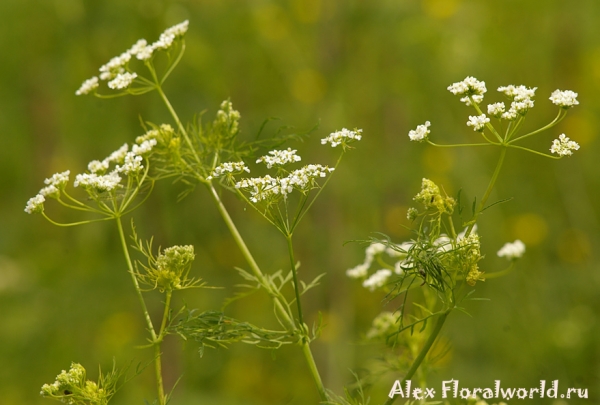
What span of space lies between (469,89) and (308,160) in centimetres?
334

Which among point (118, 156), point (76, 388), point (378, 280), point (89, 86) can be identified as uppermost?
point (89, 86)

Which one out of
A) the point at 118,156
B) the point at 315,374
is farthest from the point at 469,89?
the point at 118,156

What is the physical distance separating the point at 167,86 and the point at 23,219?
2251mm

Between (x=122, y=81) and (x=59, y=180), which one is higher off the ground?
(x=122, y=81)

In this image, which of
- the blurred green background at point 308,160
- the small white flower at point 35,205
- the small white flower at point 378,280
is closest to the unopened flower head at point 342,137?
the small white flower at point 378,280

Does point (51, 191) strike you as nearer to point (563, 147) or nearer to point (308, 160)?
point (563, 147)

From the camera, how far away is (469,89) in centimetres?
139

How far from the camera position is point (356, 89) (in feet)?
16.8

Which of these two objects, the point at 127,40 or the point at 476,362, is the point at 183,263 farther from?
the point at 476,362

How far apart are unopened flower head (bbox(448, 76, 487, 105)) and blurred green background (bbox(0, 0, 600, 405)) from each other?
2.50 m

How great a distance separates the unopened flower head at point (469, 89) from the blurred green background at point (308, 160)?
2497 mm

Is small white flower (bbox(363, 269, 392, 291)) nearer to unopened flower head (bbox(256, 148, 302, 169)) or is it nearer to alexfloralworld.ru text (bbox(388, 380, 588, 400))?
alexfloralworld.ru text (bbox(388, 380, 588, 400))

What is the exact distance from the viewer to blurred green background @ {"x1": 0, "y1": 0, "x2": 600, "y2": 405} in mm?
4039

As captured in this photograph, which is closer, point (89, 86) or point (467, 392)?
point (89, 86)
